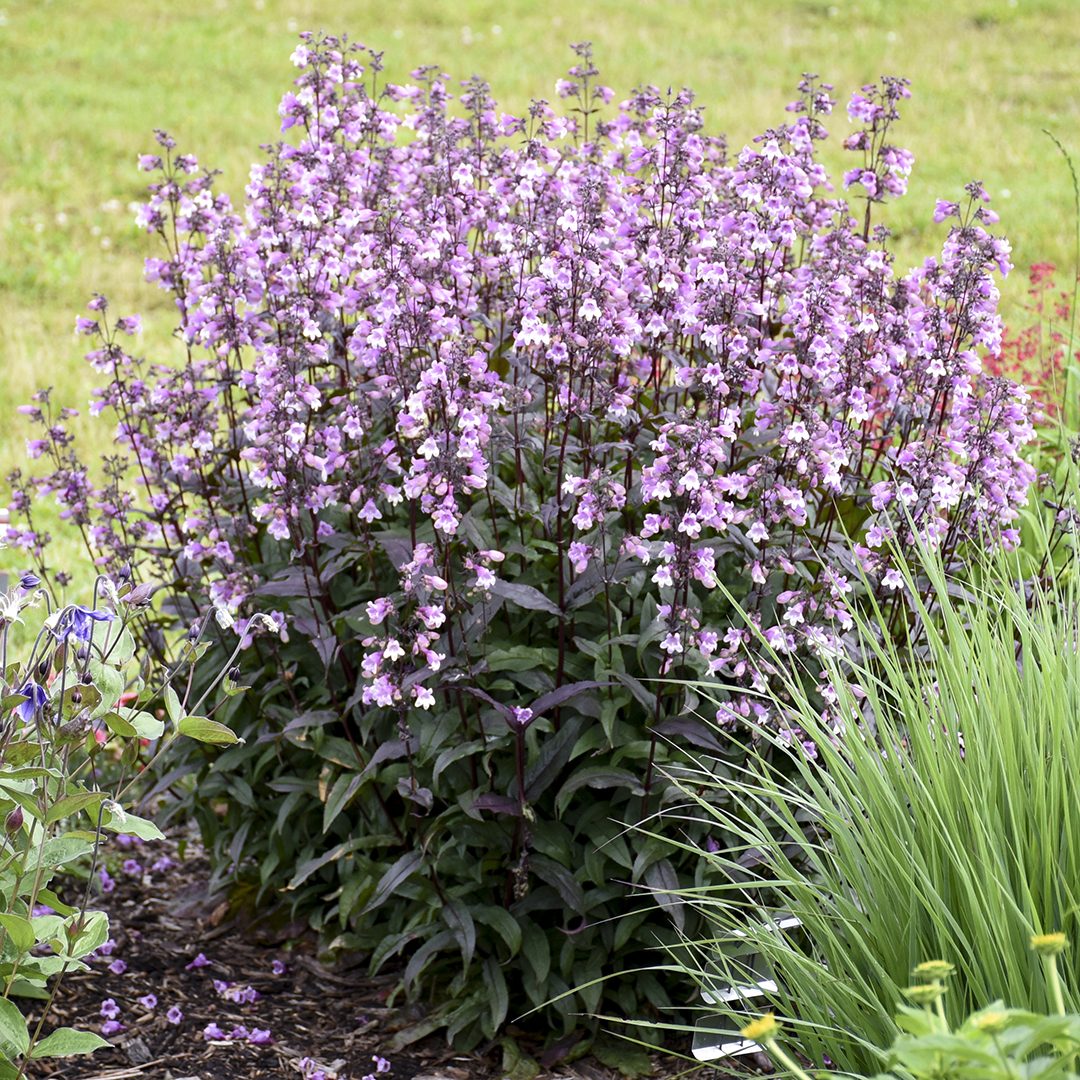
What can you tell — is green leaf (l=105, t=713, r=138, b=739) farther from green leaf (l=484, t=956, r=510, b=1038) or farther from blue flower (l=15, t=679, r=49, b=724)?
green leaf (l=484, t=956, r=510, b=1038)

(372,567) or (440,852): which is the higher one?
(372,567)

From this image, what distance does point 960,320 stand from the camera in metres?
3.20

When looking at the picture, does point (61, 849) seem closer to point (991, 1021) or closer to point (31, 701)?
point (31, 701)

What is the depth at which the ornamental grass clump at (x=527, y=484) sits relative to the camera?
9.78ft

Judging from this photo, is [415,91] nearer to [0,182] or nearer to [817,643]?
[817,643]

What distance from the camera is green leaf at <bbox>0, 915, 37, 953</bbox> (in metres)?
2.27

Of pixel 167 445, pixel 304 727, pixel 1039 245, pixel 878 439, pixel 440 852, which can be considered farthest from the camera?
pixel 1039 245

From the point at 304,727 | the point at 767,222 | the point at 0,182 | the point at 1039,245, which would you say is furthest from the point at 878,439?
the point at 0,182

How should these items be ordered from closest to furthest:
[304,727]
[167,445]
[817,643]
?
1. [817,643]
2. [304,727]
3. [167,445]

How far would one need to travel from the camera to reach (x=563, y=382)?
3289 mm

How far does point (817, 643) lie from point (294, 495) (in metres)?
1.29

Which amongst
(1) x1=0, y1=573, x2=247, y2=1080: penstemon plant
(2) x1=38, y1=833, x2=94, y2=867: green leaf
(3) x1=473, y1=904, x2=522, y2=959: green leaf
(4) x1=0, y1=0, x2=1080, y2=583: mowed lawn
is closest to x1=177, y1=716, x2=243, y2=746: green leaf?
(1) x1=0, y1=573, x2=247, y2=1080: penstemon plant

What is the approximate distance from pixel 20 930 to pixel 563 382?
174 centimetres

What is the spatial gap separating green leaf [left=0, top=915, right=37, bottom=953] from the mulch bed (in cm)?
96
